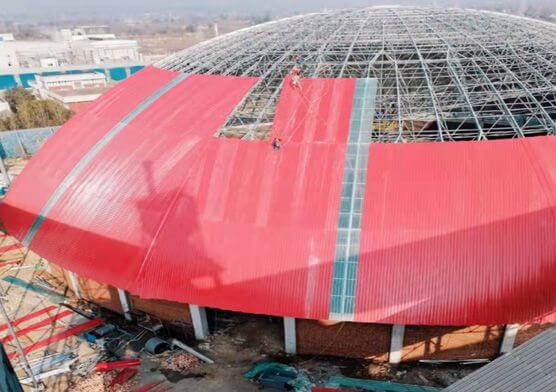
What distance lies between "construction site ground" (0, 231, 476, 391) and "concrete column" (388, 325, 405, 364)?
38cm

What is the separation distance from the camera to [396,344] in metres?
17.9

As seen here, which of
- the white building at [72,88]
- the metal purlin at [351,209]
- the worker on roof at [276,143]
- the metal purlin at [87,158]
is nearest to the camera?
the metal purlin at [351,209]

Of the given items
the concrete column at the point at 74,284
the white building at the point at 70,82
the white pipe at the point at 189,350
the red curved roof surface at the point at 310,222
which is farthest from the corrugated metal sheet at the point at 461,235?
the white building at the point at 70,82

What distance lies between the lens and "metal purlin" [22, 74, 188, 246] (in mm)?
22297

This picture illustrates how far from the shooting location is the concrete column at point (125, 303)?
2119 cm

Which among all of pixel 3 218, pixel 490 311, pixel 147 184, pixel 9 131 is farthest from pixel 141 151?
Result: pixel 9 131

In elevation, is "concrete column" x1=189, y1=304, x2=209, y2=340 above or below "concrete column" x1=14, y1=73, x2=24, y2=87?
below

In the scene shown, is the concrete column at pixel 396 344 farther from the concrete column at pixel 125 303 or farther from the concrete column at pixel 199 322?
the concrete column at pixel 125 303

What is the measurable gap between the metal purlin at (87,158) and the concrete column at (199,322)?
9.93 meters

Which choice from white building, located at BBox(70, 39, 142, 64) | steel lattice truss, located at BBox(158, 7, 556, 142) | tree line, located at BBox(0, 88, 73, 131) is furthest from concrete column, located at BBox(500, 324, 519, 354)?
white building, located at BBox(70, 39, 142, 64)

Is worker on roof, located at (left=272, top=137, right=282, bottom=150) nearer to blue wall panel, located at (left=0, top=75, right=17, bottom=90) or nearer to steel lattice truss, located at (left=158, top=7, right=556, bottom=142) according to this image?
steel lattice truss, located at (left=158, top=7, right=556, bottom=142)

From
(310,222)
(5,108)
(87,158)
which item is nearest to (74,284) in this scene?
(87,158)

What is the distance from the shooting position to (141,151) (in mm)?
21422

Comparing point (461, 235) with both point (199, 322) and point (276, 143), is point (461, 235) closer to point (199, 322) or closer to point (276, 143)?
point (276, 143)
